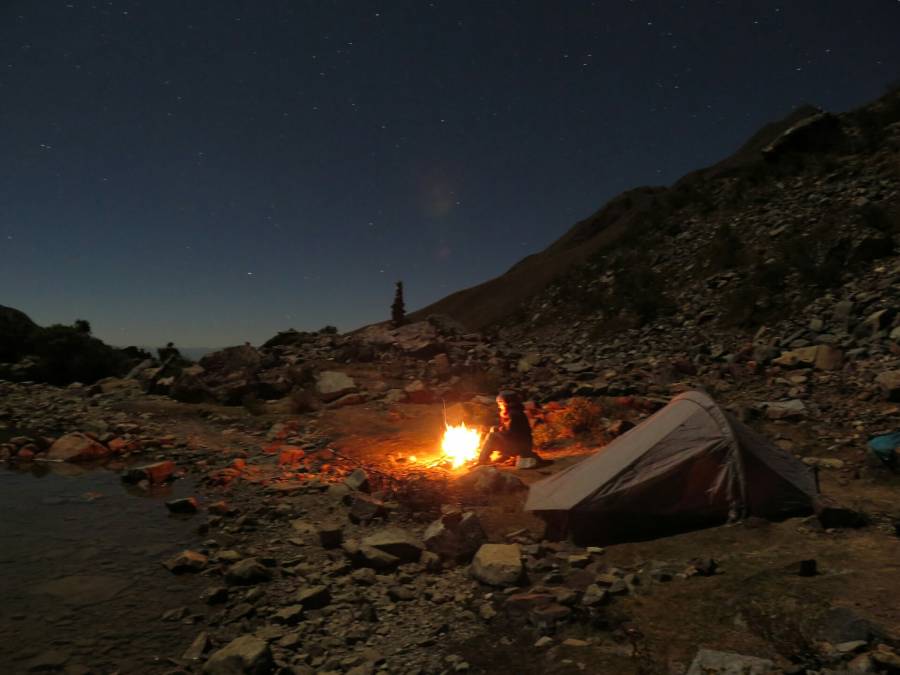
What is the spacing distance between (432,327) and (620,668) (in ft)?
66.4

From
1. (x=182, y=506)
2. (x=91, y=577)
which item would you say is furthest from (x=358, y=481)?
(x=91, y=577)

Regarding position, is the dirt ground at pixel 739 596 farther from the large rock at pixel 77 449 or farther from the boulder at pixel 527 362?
the boulder at pixel 527 362

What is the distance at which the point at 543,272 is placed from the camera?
5206 cm

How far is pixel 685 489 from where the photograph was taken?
21.0ft

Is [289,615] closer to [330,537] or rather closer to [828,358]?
[330,537]

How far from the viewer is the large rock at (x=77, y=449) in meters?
12.0

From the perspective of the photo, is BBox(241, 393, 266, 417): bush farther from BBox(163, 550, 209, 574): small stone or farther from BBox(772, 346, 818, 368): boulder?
BBox(772, 346, 818, 368): boulder

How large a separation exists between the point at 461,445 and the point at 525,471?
7.18ft

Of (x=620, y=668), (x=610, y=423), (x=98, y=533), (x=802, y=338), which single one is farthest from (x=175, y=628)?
(x=802, y=338)

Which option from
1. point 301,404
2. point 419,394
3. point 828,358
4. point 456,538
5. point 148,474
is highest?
point 301,404

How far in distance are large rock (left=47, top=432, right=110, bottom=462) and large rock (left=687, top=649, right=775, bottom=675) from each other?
42.8 feet

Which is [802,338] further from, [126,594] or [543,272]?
[543,272]

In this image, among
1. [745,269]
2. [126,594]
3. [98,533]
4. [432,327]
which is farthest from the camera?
[432,327]

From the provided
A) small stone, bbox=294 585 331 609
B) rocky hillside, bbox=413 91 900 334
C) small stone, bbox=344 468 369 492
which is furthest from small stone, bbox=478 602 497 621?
rocky hillside, bbox=413 91 900 334
